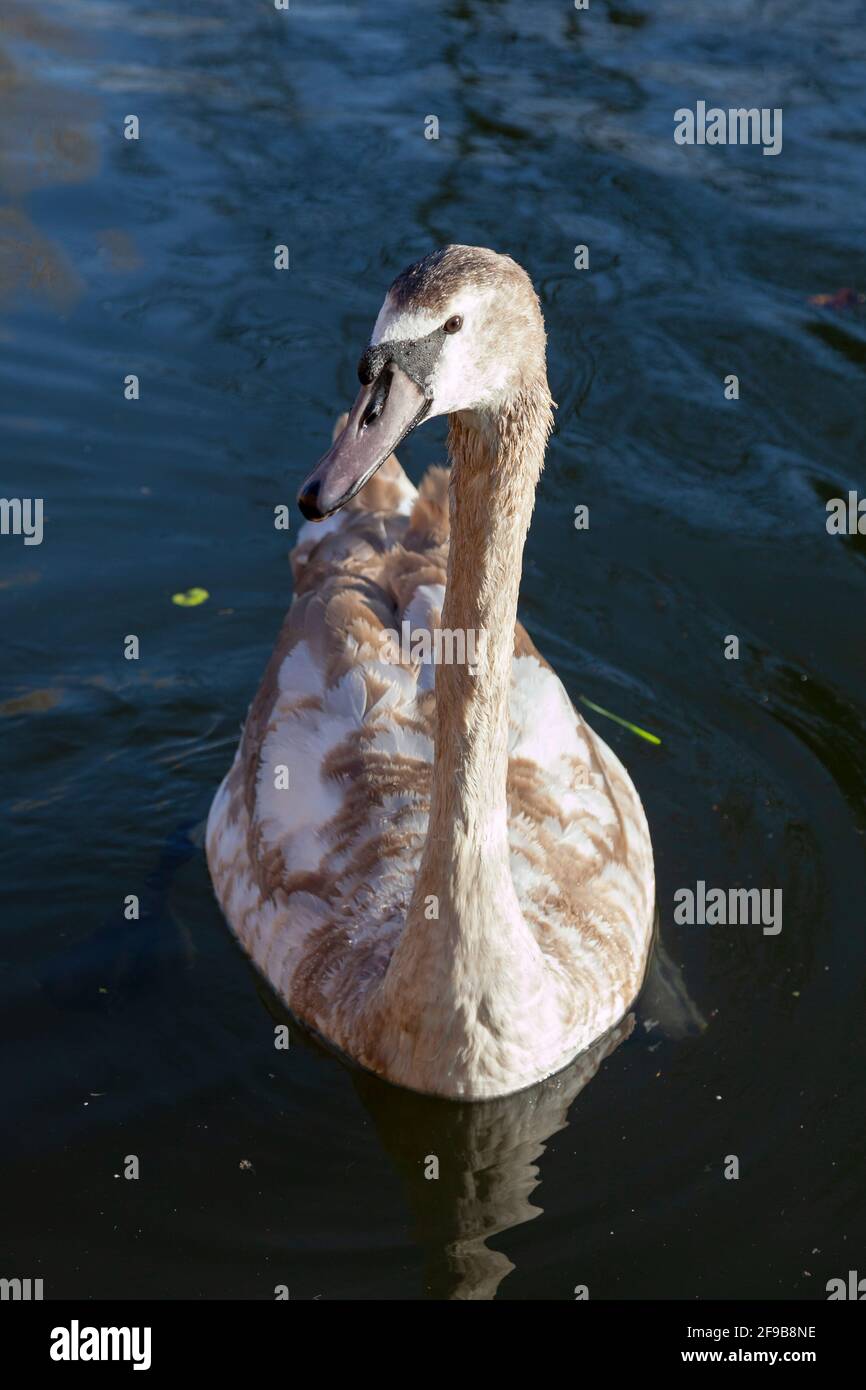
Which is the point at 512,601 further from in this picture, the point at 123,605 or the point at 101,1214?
the point at 123,605

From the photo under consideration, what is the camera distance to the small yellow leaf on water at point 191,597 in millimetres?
9359

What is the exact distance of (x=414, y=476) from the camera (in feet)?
34.1

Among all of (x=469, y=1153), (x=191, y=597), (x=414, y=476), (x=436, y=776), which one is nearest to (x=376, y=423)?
(x=436, y=776)

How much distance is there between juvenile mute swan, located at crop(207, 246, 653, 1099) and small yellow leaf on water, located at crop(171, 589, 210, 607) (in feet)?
4.38

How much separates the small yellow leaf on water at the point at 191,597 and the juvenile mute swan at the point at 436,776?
133 cm

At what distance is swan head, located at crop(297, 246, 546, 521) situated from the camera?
4.67m

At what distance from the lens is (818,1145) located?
630cm

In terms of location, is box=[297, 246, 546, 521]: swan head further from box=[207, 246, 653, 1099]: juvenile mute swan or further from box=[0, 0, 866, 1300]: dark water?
box=[0, 0, 866, 1300]: dark water

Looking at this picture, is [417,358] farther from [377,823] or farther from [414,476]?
[414,476]

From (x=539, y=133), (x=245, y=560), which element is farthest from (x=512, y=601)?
(x=539, y=133)

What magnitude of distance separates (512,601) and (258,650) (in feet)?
12.4

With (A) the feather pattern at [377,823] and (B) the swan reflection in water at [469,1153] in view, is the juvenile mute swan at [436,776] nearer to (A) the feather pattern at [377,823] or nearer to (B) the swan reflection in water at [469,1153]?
(A) the feather pattern at [377,823]

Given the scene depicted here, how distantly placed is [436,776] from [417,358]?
1.62 metres

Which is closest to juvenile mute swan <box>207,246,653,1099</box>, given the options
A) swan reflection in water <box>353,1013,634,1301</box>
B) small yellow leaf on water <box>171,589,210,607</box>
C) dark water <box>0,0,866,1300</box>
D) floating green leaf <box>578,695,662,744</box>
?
swan reflection in water <box>353,1013,634,1301</box>
